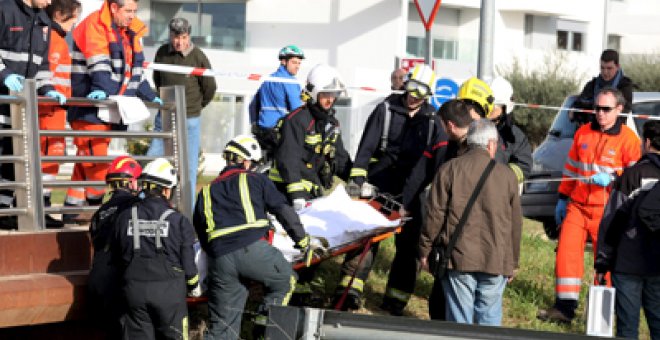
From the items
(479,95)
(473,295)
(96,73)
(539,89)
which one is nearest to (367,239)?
(479,95)

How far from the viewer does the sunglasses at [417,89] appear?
888 centimetres

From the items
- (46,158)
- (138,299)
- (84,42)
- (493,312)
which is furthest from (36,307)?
(493,312)

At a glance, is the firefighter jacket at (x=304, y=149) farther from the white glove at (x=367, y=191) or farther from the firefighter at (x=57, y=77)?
the firefighter at (x=57, y=77)

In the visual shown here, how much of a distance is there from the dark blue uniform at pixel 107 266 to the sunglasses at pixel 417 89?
2492 mm

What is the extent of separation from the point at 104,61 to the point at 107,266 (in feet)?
6.43

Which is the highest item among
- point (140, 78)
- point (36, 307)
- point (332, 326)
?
point (140, 78)

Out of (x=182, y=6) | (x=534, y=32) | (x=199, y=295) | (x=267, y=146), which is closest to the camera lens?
(x=199, y=295)

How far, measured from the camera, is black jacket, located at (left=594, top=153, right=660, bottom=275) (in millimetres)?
7473

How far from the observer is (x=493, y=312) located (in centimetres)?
721

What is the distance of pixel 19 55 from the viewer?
8.32 metres

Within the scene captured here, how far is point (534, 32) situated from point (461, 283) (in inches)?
1614

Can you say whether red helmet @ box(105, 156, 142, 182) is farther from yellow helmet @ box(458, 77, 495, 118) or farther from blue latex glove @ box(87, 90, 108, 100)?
yellow helmet @ box(458, 77, 495, 118)

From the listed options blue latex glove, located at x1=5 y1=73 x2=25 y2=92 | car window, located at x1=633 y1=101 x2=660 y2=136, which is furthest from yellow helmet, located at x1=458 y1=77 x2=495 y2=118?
car window, located at x1=633 y1=101 x2=660 y2=136

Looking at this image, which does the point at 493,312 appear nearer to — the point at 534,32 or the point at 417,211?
the point at 417,211
